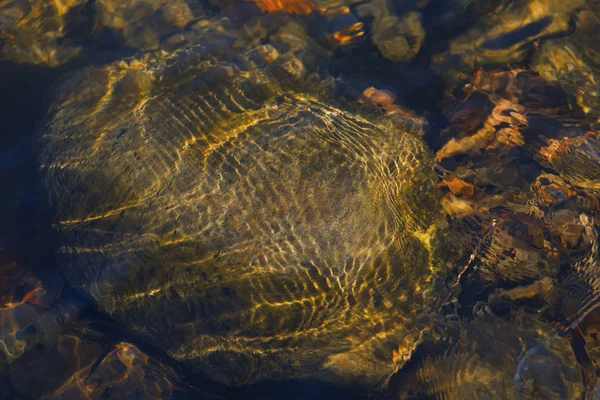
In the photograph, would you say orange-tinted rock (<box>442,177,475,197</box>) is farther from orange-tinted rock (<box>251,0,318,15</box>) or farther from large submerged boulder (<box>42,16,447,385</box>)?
orange-tinted rock (<box>251,0,318,15</box>)

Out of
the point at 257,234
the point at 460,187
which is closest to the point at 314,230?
the point at 257,234

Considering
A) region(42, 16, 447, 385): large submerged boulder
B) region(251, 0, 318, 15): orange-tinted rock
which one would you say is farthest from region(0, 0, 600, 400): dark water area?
region(251, 0, 318, 15): orange-tinted rock

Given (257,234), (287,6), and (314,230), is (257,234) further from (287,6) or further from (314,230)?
(287,6)

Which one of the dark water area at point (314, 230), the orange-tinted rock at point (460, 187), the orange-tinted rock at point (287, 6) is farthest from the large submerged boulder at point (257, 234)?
the orange-tinted rock at point (287, 6)

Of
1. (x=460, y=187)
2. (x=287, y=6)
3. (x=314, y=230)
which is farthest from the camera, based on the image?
(x=287, y=6)

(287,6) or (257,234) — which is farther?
(287,6)

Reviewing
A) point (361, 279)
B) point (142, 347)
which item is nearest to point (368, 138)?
point (361, 279)

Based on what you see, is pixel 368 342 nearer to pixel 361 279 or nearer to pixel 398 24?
pixel 361 279

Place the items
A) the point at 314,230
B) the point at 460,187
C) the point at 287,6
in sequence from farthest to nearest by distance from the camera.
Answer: the point at 287,6, the point at 460,187, the point at 314,230
